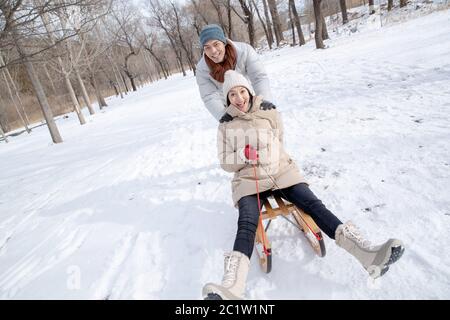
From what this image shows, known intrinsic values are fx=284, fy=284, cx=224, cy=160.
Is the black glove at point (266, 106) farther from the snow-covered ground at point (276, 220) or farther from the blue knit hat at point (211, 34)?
the snow-covered ground at point (276, 220)

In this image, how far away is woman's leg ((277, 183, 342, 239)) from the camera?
2004mm

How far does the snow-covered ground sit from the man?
3.85 ft

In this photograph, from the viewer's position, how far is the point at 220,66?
2783 millimetres

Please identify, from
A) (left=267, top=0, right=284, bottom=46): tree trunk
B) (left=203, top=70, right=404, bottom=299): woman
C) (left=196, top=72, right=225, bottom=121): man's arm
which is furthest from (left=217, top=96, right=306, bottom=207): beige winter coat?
(left=267, top=0, right=284, bottom=46): tree trunk

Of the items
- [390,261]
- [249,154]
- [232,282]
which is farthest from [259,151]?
[390,261]

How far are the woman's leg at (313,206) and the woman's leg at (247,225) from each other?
30 cm

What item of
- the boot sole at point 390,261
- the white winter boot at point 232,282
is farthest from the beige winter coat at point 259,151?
the boot sole at point 390,261

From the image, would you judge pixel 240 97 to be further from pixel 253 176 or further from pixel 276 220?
pixel 276 220

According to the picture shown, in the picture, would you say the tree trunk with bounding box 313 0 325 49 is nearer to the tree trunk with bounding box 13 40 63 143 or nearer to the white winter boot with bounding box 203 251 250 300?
the tree trunk with bounding box 13 40 63 143

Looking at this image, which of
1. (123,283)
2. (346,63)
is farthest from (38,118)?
(123,283)

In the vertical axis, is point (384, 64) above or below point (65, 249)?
above
